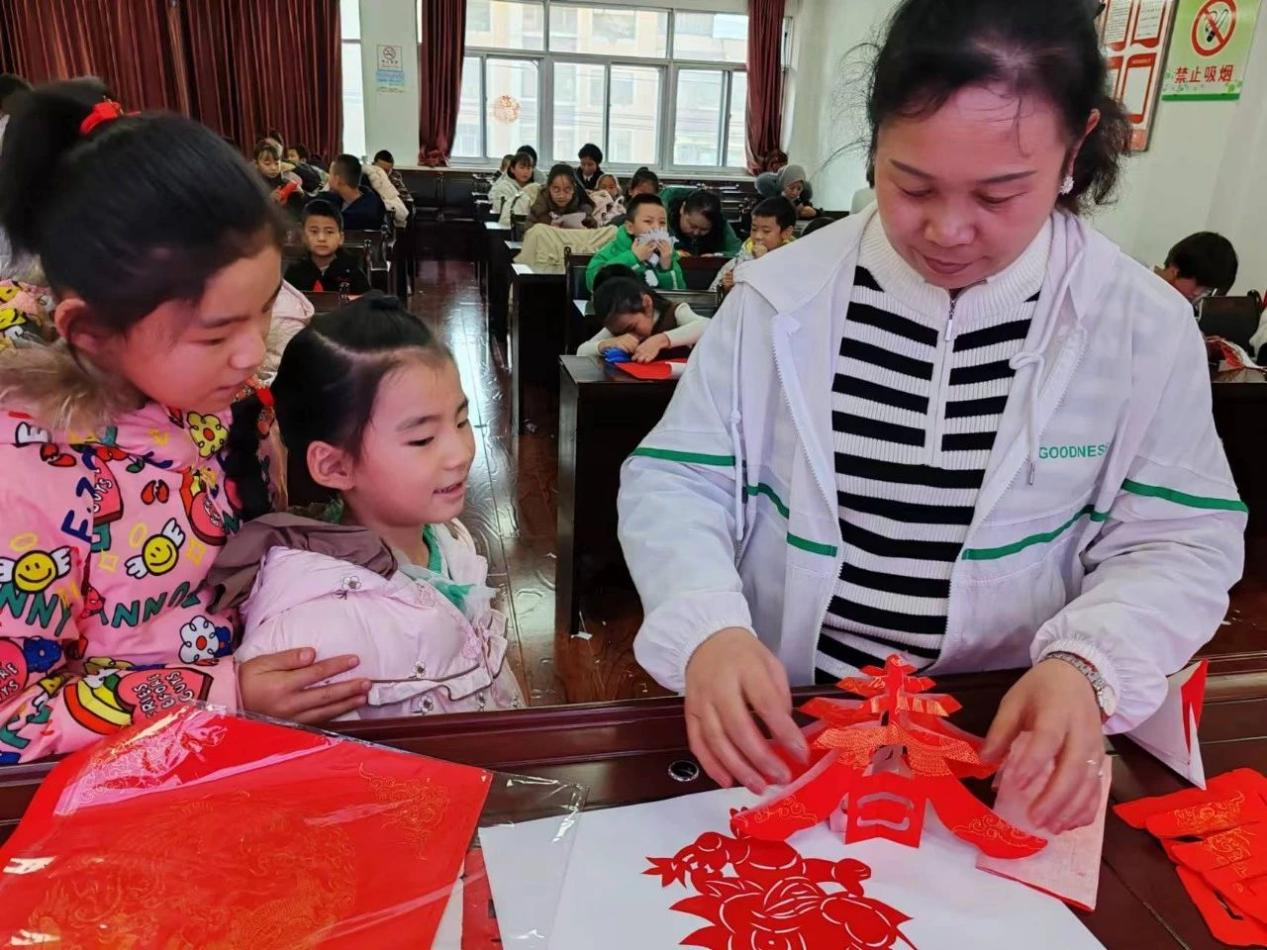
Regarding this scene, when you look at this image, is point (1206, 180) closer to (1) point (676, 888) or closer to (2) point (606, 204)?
(2) point (606, 204)

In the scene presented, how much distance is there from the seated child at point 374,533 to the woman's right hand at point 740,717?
33 cm

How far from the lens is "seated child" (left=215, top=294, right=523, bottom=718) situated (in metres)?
0.85

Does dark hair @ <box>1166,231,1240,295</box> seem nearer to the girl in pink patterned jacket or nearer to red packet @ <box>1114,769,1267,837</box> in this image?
red packet @ <box>1114,769,1267,837</box>

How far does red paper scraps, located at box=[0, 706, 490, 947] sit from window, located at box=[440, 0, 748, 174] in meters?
10.4

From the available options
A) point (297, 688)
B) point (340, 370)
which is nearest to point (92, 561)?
point (297, 688)

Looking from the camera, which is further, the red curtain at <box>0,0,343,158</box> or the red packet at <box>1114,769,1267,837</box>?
the red curtain at <box>0,0,343,158</box>

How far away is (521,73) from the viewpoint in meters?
10.1

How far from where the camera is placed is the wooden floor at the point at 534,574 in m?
2.27

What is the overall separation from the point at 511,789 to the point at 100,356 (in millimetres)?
478

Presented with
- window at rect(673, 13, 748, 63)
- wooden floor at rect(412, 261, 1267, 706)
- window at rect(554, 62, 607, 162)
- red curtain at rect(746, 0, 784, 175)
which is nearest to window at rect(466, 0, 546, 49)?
window at rect(554, 62, 607, 162)

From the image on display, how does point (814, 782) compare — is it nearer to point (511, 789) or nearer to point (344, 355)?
point (511, 789)

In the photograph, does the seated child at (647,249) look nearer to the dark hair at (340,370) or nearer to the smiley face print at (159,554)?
the dark hair at (340,370)

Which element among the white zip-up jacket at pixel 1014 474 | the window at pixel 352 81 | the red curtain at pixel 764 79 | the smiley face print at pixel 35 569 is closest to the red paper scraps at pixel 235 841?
the smiley face print at pixel 35 569

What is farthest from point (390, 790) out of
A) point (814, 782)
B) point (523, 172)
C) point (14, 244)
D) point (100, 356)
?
point (523, 172)
